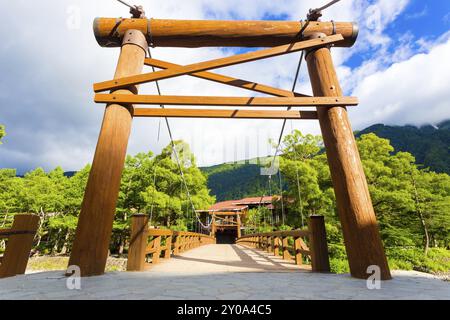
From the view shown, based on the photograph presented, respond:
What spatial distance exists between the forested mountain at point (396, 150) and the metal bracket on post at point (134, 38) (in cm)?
1427

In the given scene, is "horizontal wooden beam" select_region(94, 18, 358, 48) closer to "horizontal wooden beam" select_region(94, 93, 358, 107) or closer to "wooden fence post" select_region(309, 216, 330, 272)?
"horizontal wooden beam" select_region(94, 93, 358, 107)

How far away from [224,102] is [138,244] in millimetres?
2221

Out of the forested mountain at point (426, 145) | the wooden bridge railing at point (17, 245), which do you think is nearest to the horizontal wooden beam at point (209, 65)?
the wooden bridge railing at point (17, 245)

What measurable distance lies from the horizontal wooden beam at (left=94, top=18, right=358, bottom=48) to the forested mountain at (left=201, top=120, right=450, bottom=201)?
537 inches

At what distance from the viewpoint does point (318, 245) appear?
2.97 meters

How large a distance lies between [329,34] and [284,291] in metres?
3.11

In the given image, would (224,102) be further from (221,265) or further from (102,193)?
(221,265)

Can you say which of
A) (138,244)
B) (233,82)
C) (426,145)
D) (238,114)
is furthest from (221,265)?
(426,145)

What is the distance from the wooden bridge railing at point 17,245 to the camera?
7.57ft

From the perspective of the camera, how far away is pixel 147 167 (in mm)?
15648

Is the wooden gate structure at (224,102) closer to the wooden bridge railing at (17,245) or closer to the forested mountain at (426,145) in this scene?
the wooden bridge railing at (17,245)

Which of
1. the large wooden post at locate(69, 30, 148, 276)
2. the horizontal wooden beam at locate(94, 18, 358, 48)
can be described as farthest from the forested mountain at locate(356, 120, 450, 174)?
the large wooden post at locate(69, 30, 148, 276)
